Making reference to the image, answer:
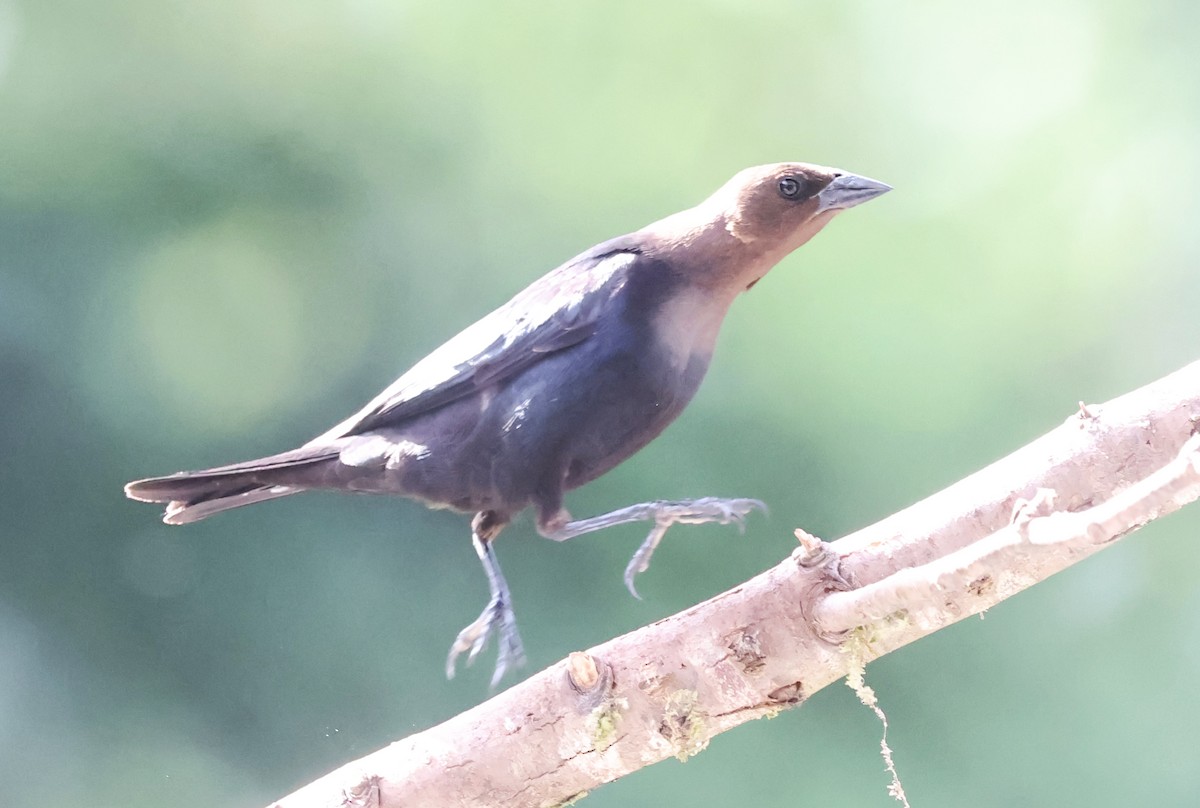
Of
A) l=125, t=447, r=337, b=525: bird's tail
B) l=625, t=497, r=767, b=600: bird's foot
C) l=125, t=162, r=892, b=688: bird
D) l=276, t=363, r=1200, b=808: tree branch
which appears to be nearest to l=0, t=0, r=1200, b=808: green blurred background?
l=125, t=447, r=337, b=525: bird's tail

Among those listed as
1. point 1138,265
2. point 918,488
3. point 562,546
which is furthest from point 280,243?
point 1138,265

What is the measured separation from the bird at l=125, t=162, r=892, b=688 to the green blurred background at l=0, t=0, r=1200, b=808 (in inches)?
25.7

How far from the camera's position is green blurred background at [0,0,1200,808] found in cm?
248

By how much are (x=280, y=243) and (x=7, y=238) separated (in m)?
0.61

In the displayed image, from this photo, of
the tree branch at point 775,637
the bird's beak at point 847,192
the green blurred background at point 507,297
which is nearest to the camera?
the tree branch at point 775,637

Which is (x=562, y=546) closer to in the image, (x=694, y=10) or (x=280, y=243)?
(x=280, y=243)

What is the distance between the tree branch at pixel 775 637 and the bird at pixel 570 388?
0.86 feet

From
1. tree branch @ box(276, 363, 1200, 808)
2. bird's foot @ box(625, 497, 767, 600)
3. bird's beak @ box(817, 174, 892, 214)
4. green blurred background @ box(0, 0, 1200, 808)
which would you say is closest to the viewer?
tree branch @ box(276, 363, 1200, 808)

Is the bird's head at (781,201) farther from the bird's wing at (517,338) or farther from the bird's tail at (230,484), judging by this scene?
the bird's tail at (230,484)

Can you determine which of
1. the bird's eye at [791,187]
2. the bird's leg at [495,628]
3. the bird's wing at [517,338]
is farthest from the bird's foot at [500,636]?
the bird's eye at [791,187]

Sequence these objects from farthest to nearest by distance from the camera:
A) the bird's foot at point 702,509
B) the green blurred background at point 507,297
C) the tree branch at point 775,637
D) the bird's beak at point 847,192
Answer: the green blurred background at point 507,297, the bird's beak at point 847,192, the bird's foot at point 702,509, the tree branch at point 775,637

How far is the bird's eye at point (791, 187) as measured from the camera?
1863 mm

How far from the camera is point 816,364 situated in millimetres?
2625

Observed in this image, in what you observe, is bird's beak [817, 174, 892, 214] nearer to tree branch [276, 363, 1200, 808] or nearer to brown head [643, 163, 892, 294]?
brown head [643, 163, 892, 294]
